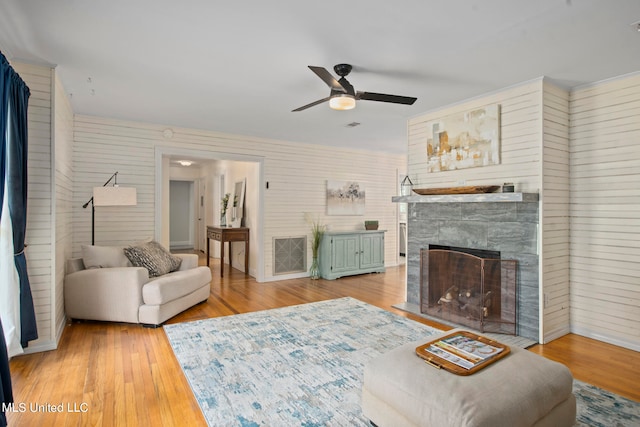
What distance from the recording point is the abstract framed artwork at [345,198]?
7016 millimetres

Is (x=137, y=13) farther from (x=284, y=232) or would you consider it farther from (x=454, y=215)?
(x=284, y=232)

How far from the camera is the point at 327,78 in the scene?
2809 millimetres

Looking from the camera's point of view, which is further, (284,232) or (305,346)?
(284,232)

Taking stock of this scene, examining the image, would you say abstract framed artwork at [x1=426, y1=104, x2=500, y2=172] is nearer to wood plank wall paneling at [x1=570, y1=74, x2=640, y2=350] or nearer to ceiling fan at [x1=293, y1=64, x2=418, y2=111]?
wood plank wall paneling at [x1=570, y1=74, x2=640, y2=350]

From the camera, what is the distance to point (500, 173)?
379 cm

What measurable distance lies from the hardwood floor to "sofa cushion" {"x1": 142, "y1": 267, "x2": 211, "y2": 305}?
31 centimetres

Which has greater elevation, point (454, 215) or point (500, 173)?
point (500, 173)

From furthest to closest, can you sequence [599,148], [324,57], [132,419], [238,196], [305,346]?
[238,196] < [599,148] < [305,346] < [324,57] < [132,419]

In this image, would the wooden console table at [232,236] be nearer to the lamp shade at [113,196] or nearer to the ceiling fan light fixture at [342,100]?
the lamp shade at [113,196]

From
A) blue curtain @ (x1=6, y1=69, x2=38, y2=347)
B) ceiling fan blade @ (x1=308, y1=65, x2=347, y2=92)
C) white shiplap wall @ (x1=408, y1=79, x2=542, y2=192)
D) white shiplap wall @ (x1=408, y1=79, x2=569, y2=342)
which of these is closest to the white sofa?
blue curtain @ (x1=6, y1=69, x2=38, y2=347)

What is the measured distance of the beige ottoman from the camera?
1646 millimetres

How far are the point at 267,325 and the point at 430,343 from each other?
2.12 meters

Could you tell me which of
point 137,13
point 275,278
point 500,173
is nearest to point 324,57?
point 137,13

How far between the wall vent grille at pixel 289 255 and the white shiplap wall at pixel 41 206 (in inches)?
140
